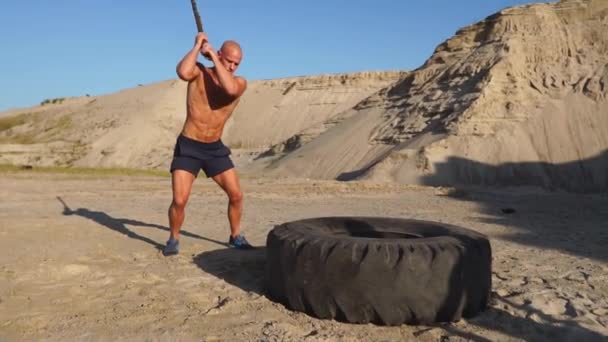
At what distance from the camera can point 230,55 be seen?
16.1 ft

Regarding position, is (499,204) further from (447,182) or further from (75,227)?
(75,227)

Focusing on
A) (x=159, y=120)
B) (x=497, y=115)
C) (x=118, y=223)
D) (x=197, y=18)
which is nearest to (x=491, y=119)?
(x=497, y=115)

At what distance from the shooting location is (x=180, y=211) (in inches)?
201

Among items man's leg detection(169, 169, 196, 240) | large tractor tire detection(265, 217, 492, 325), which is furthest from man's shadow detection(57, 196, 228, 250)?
large tractor tire detection(265, 217, 492, 325)

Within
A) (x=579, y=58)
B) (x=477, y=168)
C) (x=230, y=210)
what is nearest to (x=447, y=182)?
(x=477, y=168)

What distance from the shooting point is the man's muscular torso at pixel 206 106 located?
4895 millimetres

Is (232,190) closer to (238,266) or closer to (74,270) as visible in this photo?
(238,266)

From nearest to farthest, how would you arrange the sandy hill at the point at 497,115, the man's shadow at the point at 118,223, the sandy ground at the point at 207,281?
the sandy ground at the point at 207,281 → the man's shadow at the point at 118,223 → the sandy hill at the point at 497,115

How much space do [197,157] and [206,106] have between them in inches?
18.4

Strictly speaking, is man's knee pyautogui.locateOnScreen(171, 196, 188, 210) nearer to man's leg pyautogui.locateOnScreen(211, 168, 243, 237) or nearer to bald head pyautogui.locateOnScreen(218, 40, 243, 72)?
man's leg pyautogui.locateOnScreen(211, 168, 243, 237)

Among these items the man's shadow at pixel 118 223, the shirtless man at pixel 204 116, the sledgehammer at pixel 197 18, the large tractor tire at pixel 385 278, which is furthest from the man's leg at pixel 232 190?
the large tractor tire at pixel 385 278

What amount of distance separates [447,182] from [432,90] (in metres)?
6.10

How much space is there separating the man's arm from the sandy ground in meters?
1.61

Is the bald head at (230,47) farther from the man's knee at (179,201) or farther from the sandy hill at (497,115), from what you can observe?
the sandy hill at (497,115)
